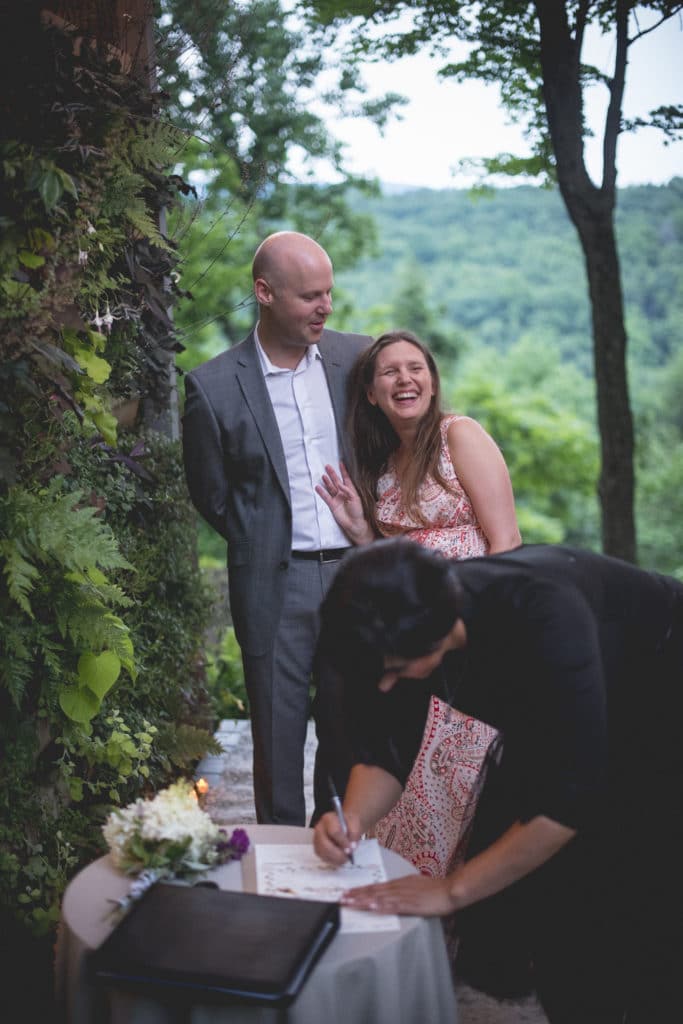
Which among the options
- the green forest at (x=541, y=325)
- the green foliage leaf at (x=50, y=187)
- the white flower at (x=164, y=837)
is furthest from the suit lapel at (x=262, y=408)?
the green forest at (x=541, y=325)

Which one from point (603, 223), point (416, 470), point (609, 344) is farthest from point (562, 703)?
point (603, 223)

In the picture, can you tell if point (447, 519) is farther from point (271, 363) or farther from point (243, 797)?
point (243, 797)

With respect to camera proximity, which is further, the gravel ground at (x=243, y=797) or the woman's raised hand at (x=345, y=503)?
the woman's raised hand at (x=345, y=503)

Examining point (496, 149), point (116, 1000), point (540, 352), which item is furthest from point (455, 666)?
point (540, 352)

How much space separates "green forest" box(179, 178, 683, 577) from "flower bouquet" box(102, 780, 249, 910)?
18854 mm

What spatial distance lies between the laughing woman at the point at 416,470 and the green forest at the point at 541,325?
17.5 metres

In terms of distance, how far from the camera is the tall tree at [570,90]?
16.8ft

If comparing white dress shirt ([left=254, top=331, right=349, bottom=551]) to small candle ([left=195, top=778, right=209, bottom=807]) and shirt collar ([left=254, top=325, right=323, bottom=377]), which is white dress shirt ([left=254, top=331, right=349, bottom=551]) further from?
small candle ([left=195, top=778, right=209, bottom=807])

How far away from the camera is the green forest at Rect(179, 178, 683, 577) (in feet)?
73.8

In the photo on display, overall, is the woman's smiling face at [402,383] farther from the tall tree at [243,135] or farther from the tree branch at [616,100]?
the tree branch at [616,100]

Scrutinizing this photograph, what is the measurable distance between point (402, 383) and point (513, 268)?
77.3ft

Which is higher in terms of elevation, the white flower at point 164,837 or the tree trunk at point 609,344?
the tree trunk at point 609,344

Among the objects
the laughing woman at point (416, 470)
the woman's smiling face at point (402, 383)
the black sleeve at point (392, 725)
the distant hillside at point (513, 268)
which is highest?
the distant hillside at point (513, 268)

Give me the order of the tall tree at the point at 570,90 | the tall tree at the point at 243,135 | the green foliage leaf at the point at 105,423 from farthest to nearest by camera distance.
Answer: the tall tree at the point at 570,90, the tall tree at the point at 243,135, the green foliage leaf at the point at 105,423
